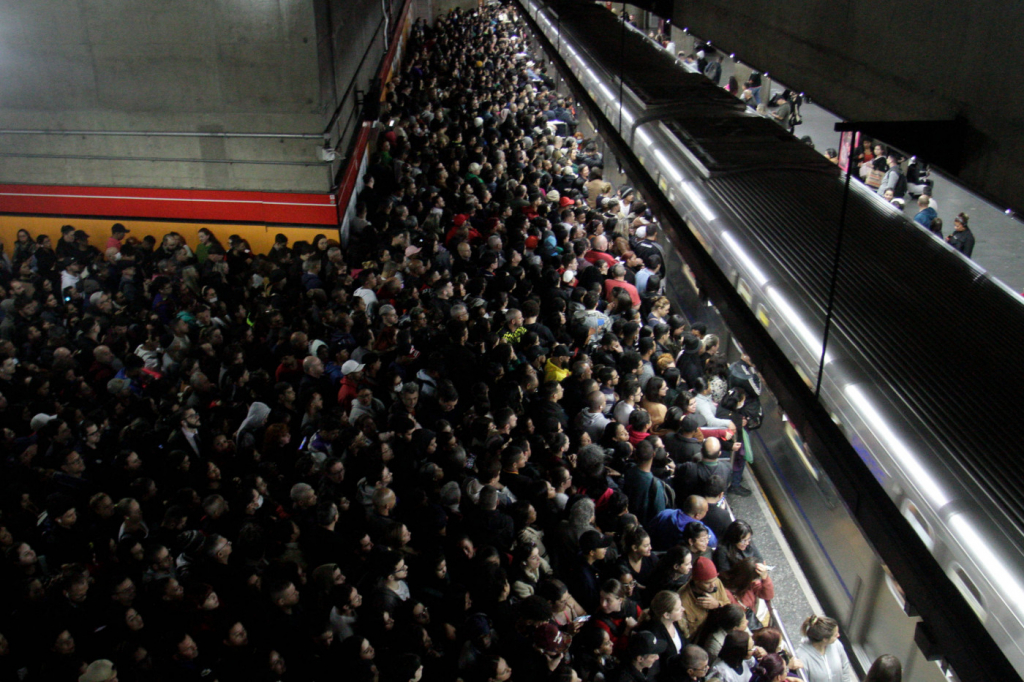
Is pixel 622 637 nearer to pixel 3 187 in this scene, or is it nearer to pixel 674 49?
pixel 3 187

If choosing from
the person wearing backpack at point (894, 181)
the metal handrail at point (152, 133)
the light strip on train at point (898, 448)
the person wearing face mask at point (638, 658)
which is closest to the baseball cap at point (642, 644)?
the person wearing face mask at point (638, 658)

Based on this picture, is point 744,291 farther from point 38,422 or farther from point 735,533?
point 38,422

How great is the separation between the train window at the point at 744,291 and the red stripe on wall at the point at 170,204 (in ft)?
18.7

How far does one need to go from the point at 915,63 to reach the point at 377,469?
341cm

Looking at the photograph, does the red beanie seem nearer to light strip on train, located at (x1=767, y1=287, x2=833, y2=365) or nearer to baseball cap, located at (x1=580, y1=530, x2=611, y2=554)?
baseball cap, located at (x1=580, y1=530, x2=611, y2=554)

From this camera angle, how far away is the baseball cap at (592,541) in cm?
407

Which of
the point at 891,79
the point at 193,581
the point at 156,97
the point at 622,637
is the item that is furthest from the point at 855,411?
the point at 156,97

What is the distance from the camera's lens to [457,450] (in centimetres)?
477

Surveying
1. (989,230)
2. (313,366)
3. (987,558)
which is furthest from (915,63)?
(989,230)

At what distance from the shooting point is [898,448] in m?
2.58

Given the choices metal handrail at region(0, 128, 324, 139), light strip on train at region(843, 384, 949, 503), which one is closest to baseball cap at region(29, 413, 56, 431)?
metal handrail at region(0, 128, 324, 139)

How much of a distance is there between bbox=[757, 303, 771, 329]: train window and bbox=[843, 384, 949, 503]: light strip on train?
78 centimetres

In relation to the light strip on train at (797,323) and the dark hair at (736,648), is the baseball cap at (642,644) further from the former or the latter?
the light strip on train at (797,323)

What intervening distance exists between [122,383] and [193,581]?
2.13m
